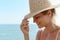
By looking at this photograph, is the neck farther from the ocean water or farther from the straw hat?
the ocean water

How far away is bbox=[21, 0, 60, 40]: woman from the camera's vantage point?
100cm

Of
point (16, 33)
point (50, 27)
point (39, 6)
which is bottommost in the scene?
point (16, 33)

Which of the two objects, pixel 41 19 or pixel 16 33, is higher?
pixel 41 19

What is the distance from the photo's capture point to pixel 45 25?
102 cm

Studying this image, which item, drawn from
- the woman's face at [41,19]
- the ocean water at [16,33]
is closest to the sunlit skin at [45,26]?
the woman's face at [41,19]

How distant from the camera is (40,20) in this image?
3.29ft

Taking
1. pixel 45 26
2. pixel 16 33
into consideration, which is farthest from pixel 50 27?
pixel 16 33

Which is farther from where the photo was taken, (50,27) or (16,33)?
(16,33)

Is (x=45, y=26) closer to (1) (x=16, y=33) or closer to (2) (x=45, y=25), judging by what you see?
(2) (x=45, y=25)

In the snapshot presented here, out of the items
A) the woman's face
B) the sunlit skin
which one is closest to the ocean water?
the sunlit skin

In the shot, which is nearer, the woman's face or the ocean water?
the woman's face

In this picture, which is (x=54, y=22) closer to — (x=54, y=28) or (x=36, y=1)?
(x=54, y=28)

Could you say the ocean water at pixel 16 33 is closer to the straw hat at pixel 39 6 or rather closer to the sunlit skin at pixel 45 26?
the sunlit skin at pixel 45 26

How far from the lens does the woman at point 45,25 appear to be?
1.00 m
